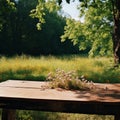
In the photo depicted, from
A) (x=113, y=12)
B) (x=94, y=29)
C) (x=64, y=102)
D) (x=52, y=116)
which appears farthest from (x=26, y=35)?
(x=64, y=102)

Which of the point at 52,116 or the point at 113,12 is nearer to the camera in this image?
the point at 52,116

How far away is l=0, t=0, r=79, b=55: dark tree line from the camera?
4066 centimetres

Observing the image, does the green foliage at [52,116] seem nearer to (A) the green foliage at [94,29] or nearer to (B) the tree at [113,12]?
(B) the tree at [113,12]

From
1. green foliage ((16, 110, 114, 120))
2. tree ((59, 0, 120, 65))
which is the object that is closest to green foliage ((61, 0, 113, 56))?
tree ((59, 0, 120, 65))

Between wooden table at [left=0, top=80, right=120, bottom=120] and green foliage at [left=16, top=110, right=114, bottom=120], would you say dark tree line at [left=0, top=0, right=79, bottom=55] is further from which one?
wooden table at [left=0, top=80, right=120, bottom=120]

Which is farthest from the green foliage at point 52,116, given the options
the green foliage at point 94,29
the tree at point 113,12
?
the green foliage at point 94,29

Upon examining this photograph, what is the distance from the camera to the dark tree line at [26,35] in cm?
4066

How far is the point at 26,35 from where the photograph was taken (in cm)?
4400

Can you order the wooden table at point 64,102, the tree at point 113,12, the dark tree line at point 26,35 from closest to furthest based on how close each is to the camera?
the wooden table at point 64,102, the tree at point 113,12, the dark tree line at point 26,35

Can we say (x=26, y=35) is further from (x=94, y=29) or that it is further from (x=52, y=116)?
(x=52, y=116)

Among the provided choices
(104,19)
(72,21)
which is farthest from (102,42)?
(72,21)

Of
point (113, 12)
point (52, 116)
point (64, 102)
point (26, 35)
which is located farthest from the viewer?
point (26, 35)

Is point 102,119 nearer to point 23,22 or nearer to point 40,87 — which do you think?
point 40,87

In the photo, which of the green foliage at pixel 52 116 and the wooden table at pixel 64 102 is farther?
the green foliage at pixel 52 116
